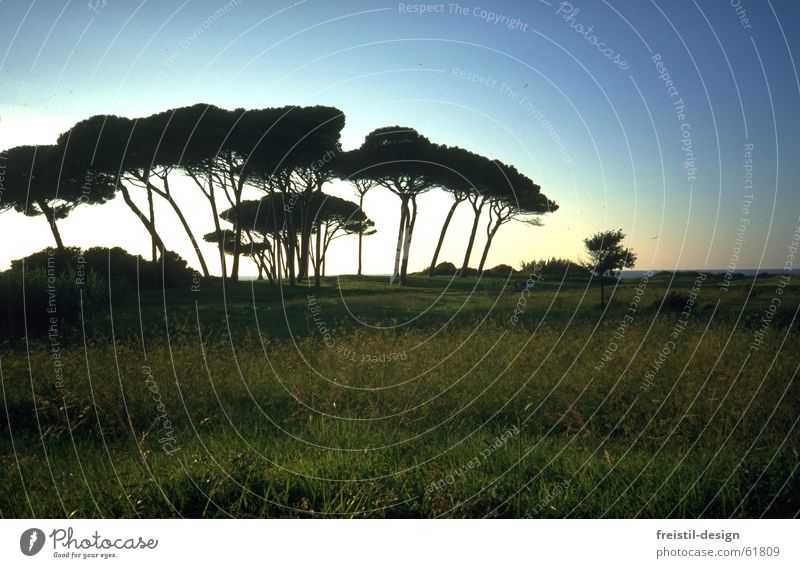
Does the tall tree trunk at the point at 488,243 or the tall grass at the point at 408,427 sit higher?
the tall tree trunk at the point at 488,243

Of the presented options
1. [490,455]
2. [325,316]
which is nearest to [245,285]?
[325,316]

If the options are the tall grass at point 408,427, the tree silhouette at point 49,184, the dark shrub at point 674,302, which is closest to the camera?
the tall grass at point 408,427

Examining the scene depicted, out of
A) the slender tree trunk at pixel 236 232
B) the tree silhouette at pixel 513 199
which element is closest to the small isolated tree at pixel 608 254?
the tree silhouette at pixel 513 199

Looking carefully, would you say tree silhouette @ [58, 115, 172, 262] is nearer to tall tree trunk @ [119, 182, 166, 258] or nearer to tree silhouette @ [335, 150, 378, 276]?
tall tree trunk @ [119, 182, 166, 258]

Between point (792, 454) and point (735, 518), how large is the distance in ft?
2.13

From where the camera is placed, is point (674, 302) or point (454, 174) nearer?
point (454, 174)

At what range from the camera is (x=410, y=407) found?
5.29m

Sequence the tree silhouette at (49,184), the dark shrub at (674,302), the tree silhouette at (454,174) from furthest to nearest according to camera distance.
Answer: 1. the dark shrub at (674,302)
2. the tree silhouette at (454,174)
3. the tree silhouette at (49,184)

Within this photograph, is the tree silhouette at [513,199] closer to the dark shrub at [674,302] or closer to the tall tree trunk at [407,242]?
the tall tree trunk at [407,242]

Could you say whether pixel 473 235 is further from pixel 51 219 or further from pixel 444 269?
pixel 51 219

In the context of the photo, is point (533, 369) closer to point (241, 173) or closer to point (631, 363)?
point (631, 363)

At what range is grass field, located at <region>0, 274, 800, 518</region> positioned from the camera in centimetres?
380

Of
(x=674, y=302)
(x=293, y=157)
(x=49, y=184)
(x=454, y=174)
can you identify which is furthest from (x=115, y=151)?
(x=674, y=302)

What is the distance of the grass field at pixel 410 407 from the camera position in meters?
3.80
